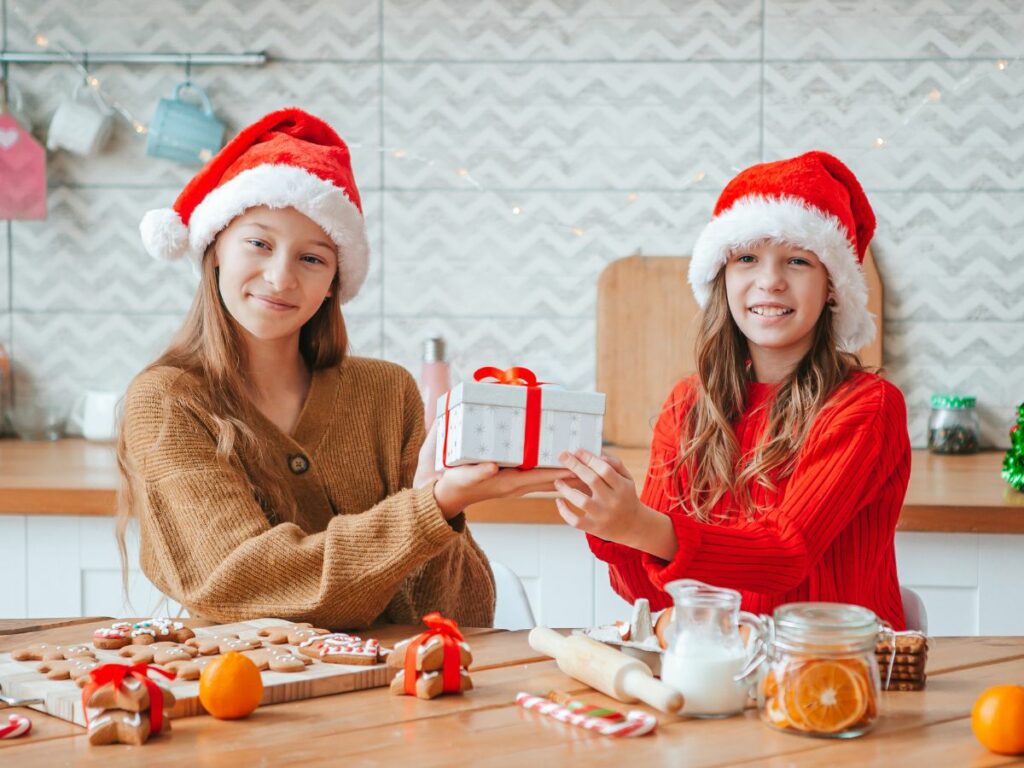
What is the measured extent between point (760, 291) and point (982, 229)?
122 centimetres

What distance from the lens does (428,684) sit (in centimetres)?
107

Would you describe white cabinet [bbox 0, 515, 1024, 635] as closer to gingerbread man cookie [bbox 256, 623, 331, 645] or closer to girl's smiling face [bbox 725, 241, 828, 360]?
girl's smiling face [bbox 725, 241, 828, 360]

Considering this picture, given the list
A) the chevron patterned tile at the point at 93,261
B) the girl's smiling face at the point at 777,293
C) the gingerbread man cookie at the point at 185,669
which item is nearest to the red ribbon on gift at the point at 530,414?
the gingerbread man cookie at the point at 185,669

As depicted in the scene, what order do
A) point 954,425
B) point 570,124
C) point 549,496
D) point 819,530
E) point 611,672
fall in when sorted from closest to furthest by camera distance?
point 611,672, point 819,530, point 549,496, point 954,425, point 570,124

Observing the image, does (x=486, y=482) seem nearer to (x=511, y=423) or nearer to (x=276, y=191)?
(x=511, y=423)

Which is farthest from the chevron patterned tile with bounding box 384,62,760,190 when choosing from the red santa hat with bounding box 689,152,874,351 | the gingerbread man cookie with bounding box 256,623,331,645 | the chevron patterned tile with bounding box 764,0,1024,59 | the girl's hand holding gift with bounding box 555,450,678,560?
the gingerbread man cookie with bounding box 256,623,331,645

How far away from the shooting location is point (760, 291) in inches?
61.2

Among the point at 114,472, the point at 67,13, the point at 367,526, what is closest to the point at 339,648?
the point at 367,526

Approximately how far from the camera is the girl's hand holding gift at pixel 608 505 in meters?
1.22

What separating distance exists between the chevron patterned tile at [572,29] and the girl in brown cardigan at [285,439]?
1.00 metres

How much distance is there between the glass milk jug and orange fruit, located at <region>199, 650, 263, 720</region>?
0.35m

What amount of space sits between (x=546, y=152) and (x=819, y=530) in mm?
1409

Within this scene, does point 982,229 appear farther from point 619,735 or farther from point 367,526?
point 619,735

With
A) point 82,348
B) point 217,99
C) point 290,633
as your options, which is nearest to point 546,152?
point 217,99
